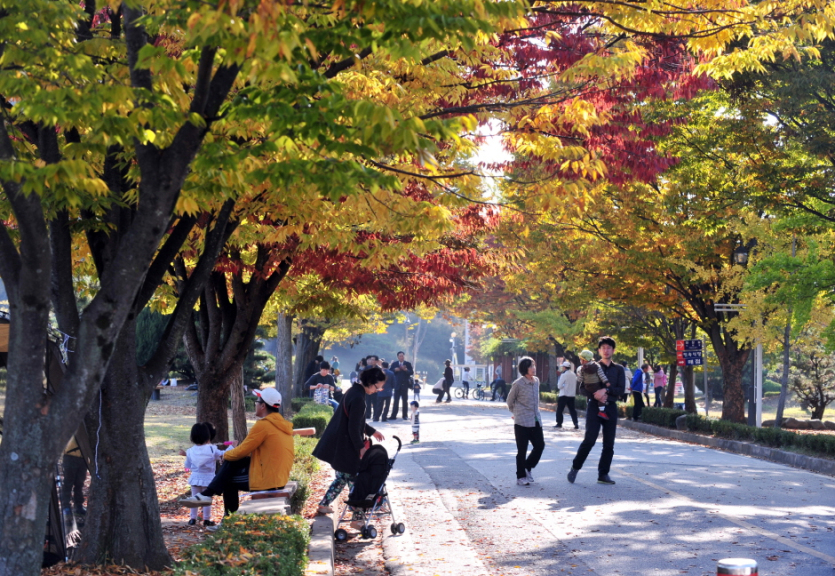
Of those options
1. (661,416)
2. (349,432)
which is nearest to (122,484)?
(349,432)

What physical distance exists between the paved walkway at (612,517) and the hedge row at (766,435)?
146 centimetres

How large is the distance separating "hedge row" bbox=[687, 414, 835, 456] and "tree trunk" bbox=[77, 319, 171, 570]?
13.2 m

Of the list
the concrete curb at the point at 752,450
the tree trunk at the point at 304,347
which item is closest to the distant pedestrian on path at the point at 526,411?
the concrete curb at the point at 752,450

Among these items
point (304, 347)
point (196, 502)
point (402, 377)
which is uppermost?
point (304, 347)

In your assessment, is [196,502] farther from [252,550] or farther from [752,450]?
[752,450]

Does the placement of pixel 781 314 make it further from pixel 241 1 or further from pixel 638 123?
pixel 241 1

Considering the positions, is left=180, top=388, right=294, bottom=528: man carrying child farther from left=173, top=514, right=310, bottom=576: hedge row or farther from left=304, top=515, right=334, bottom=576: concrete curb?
left=173, top=514, right=310, bottom=576: hedge row

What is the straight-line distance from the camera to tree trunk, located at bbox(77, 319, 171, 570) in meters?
6.41

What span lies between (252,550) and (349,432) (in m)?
2.83

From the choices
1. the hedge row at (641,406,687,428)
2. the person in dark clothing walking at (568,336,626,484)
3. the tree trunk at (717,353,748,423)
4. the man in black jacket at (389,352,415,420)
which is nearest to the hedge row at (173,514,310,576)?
the person in dark clothing walking at (568,336,626,484)

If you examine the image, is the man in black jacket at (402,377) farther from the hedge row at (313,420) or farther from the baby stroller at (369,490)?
the baby stroller at (369,490)

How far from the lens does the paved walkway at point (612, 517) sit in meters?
7.26

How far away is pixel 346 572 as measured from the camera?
721cm

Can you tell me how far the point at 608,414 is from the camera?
1145 cm
